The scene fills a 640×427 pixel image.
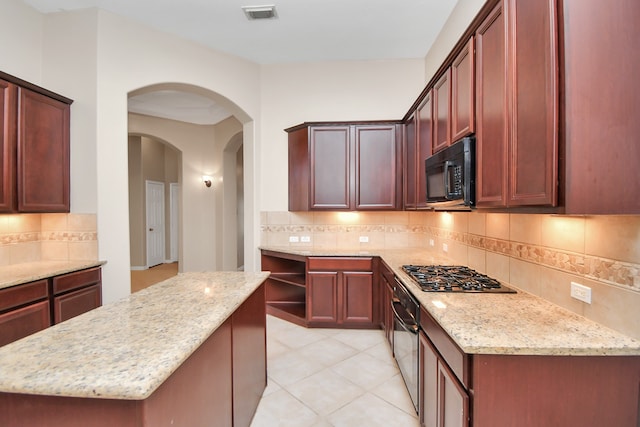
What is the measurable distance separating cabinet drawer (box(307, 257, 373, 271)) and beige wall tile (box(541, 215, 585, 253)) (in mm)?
1853

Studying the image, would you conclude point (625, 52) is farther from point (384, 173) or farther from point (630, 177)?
point (384, 173)

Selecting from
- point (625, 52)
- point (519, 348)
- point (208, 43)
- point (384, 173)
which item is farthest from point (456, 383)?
point (208, 43)

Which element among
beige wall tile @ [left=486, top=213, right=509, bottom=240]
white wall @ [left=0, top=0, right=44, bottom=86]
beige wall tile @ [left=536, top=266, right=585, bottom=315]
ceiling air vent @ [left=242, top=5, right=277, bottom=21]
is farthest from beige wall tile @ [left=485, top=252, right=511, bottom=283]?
white wall @ [left=0, top=0, right=44, bottom=86]

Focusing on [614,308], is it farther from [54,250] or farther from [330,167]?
[54,250]

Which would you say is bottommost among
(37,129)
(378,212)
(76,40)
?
(378,212)

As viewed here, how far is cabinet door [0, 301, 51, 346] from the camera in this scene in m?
2.02

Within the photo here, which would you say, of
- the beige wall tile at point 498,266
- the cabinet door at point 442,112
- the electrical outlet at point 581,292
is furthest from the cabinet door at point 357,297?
the electrical outlet at point 581,292

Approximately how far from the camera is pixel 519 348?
110cm

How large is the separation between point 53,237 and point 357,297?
313cm

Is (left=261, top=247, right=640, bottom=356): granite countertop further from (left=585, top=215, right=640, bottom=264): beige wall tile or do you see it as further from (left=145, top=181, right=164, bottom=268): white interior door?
(left=145, top=181, right=164, bottom=268): white interior door

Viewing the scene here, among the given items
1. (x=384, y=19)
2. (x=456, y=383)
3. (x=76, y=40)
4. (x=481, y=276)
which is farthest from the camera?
(x=384, y=19)

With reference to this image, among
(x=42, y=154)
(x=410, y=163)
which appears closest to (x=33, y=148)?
(x=42, y=154)

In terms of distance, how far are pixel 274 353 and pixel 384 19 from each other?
139 inches

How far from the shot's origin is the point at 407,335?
207 centimetres
